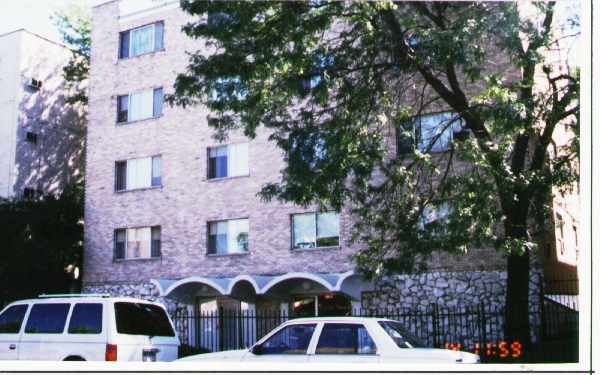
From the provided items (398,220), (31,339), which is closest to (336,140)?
(398,220)

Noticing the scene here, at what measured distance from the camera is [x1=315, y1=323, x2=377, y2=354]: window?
36.2 feet

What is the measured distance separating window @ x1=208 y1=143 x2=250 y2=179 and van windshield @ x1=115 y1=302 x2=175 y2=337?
1277cm

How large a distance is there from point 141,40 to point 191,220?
8198 millimetres

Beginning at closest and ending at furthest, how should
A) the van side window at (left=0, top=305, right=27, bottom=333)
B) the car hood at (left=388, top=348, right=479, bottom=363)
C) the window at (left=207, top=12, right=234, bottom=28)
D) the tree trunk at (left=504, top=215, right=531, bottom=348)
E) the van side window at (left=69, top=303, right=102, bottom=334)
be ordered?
the car hood at (left=388, top=348, right=479, bottom=363) < the van side window at (left=69, top=303, right=102, bottom=334) < the van side window at (left=0, top=305, right=27, bottom=333) < the window at (left=207, top=12, right=234, bottom=28) < the tree trunk at (left=504, top=215, right=531, bottom=348)

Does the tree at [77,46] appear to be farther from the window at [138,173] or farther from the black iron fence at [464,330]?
the black iron fence at [464,330]

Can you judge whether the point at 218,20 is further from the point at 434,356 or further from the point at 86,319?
the point at 434,356

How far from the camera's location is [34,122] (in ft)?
108

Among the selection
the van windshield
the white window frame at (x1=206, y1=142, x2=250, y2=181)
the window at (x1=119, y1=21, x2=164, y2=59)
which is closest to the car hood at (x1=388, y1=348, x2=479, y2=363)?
the van windshield

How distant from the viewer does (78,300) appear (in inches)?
524

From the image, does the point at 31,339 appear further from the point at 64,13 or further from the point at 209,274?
the point at 64,13

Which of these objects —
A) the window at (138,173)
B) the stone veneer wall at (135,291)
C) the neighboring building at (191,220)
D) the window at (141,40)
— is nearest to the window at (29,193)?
the neighboring building at (191,220)

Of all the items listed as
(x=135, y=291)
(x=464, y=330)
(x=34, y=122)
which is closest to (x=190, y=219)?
(x=135, y=291)

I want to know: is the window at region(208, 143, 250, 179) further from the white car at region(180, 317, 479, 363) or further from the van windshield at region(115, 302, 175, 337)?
the white car at region(180, 317, 479, 363)

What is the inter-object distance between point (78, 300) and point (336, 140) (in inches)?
235
